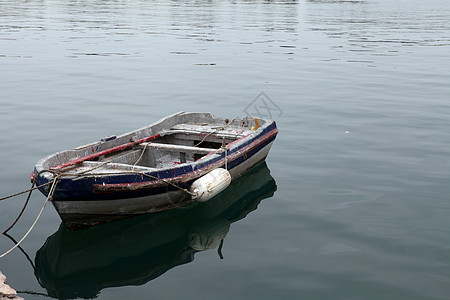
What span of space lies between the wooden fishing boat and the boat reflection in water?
1.03 feet

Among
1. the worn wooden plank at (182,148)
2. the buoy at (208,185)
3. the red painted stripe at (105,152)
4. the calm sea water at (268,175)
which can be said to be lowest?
the calm sea water at (268,175)

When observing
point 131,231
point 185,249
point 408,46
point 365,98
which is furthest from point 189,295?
point 408,46

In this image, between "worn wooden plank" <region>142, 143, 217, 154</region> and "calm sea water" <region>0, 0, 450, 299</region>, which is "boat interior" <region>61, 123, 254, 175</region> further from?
"calm sea water" <region>0, 0, 450, 299</region>

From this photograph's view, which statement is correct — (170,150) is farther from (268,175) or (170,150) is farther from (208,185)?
(268,175)

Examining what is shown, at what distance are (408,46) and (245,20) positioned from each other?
26.4 meters

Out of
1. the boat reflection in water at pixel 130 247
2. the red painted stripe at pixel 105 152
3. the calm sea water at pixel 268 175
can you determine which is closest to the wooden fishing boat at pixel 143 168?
the red painted stripe at pixel 105 152

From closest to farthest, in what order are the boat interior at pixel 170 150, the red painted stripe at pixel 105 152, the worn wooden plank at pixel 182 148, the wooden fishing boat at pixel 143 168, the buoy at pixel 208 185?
1. the wooden fishing boat at pixel 143 168
2. the buoy at pixel 208 185
3. the red painted stripe at pixel 105 152
4. the boat interior at pixel 170 150
5. the worn wooden plank at pixel 182 148

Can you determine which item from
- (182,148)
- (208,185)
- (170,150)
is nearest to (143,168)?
(208,185)

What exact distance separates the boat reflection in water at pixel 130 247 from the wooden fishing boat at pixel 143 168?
313 millimetres

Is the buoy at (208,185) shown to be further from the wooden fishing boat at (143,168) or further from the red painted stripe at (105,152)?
the red painted stripe at (105,152)

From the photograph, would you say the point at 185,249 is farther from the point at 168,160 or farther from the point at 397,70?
the point at 397,70

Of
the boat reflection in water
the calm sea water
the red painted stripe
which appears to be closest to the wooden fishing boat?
the red painted stripe

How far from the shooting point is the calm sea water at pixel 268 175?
8.45m

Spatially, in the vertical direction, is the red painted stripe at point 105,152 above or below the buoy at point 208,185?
above
